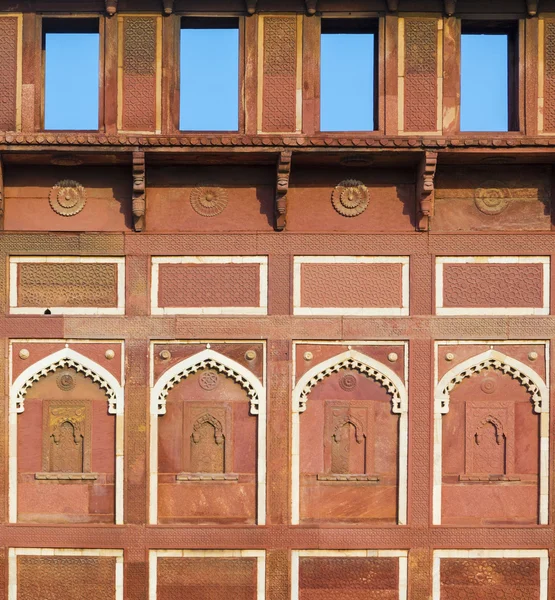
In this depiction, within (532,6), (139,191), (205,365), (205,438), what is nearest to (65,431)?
(205,438)

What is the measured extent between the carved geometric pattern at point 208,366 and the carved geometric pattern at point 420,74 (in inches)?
107

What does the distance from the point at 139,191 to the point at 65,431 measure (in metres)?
2.29

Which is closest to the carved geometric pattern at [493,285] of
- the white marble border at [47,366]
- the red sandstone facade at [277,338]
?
the red sandstone facade at [277,338]

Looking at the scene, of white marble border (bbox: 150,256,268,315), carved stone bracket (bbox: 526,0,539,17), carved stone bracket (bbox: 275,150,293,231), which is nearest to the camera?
carved stone bracket (bbox: 275,150,293,231)

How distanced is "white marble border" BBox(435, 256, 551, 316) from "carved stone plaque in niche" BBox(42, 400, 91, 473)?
3.39m

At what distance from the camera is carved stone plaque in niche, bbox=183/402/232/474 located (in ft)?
21.2

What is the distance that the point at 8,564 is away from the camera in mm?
6383

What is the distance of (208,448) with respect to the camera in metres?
6.48

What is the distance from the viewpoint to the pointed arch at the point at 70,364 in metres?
6.44

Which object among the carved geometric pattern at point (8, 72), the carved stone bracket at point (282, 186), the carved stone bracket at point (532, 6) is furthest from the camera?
the carved geometric pattern at point (8, 72)

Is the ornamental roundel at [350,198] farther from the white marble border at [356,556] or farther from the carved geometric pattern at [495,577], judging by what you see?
the carved geometric pattern at [495,577]

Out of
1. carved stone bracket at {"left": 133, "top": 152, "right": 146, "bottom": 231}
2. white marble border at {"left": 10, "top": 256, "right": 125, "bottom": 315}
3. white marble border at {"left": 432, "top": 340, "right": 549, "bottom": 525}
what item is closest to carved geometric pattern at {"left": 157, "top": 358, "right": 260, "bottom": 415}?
white marble border at {"left": 10, "top": 256, "right": 125, "bottom": 315}

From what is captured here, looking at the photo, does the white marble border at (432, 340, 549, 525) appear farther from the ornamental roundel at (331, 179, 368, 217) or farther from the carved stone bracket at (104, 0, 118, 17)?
the carved stone bracket at (104, 0, 118, 17)

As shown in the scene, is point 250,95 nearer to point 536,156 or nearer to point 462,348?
point 536,156
